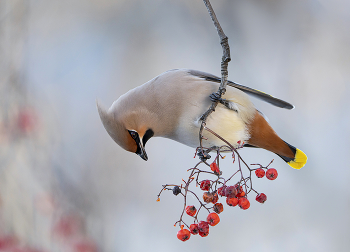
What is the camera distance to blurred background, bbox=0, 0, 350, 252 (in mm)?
2391

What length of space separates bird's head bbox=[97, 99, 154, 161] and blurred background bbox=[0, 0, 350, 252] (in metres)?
0.96

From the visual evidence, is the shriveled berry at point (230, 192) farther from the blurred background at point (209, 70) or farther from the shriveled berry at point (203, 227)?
the blurred background at point (209, 70)

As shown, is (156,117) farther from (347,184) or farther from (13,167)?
(347,184)

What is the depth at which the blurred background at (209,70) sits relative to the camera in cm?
239

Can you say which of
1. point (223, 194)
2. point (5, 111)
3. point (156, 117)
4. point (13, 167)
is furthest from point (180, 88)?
point (13, 167)

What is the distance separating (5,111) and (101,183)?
3.16 feet

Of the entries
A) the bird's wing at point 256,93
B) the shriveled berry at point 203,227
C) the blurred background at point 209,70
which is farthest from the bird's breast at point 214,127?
the blurred background at point 209,70

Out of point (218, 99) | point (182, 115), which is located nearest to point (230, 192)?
point (218, 99)

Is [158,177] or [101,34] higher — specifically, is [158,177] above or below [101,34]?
below

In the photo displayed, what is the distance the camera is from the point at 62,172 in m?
2.10

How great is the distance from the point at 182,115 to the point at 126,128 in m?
0.27

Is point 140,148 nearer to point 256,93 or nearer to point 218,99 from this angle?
point 218,99

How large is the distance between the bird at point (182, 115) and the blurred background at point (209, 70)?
33.8 inches

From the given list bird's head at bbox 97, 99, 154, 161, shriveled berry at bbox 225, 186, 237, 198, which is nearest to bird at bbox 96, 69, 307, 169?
bird's head at bbox 97, 99, 154, 161
